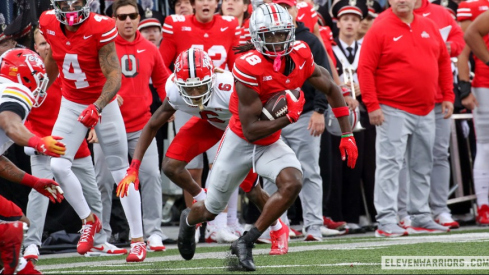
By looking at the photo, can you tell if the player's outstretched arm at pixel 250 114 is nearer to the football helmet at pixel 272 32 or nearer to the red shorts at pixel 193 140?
the football helmet at pixel 272 32

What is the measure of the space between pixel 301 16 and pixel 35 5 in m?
2.47

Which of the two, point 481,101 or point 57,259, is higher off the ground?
point 481,101

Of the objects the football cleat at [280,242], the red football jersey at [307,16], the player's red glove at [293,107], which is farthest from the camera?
the red football jersey at [307,16]

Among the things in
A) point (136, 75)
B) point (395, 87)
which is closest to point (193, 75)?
point (136, 75)

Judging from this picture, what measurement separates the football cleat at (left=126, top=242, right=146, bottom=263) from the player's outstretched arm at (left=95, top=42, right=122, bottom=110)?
1.04 metres

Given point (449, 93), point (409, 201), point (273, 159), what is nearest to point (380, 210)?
point (409, 201)

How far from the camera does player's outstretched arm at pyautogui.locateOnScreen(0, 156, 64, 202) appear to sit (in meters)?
5.75

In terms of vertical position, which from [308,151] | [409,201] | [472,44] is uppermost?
[472,44]

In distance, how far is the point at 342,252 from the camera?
21.8ft

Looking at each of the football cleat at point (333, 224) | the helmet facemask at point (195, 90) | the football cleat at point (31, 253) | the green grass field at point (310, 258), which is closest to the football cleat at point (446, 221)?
the green grass field at point (310, 258)

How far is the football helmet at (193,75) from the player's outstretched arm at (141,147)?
0.25 m

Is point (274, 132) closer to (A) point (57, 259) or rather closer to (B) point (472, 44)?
(A) point (57, 259)

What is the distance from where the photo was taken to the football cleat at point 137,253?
6.62 meters

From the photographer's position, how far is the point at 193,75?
668cm
